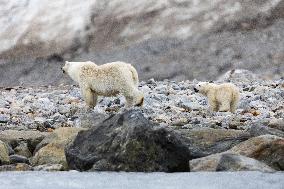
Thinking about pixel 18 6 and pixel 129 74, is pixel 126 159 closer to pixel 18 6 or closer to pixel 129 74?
pixel 129 74

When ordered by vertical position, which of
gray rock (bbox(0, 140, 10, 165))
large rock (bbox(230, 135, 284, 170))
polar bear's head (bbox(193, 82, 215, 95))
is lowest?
polar bear's head (bbox(193, 82, 215, 95))

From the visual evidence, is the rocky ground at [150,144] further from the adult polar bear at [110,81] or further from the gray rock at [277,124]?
the adult polar bear at [110,81]

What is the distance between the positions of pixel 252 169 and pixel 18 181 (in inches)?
99.5

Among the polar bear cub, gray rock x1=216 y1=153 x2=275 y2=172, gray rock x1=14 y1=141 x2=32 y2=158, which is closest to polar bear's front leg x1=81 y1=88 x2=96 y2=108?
the polar bear cub

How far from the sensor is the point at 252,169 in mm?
8461

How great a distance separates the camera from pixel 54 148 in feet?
36.4

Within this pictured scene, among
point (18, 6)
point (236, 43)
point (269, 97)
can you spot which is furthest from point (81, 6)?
point (269, 97)

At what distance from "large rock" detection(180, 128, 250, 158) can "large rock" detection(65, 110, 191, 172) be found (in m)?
0.73

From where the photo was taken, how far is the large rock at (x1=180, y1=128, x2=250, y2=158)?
10.5m

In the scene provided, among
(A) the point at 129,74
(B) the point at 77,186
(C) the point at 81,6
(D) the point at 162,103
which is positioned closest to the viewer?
(B) the point at 77,186

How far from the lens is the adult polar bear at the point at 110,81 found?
17.2 meters

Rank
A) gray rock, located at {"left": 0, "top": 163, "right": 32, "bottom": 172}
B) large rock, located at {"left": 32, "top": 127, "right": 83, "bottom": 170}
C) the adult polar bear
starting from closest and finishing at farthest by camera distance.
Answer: gray rock, located at {"left": 0, "top": 163, "right": 32, "bottom": 172} < large rock, located at {"left": 32, "top": 127, "right": 83, "bottom": 170} < the adult polar bear

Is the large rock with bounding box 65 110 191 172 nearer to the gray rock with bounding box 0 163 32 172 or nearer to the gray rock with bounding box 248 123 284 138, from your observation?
the gray rock with bounding box 0 163 32 172

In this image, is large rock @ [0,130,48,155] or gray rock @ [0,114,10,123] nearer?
large rock @ [0,130,48,155]
